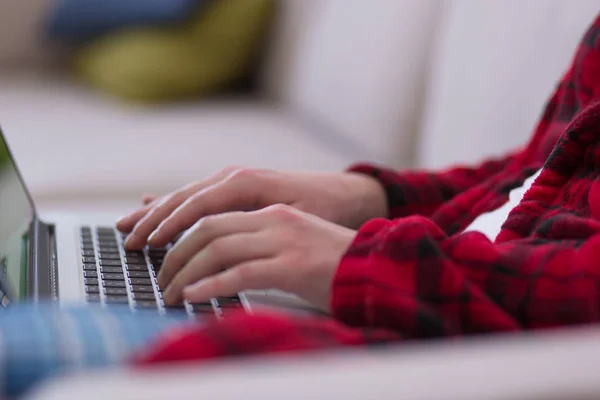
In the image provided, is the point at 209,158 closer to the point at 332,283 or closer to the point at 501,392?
the point at 332,283

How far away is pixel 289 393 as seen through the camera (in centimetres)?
36

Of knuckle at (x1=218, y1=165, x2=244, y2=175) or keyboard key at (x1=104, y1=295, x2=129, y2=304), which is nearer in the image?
keyboard key at (x1=104, y1=295, x2=129, y2=304)

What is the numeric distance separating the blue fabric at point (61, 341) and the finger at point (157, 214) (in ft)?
0.88

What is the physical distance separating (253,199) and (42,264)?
0.66 feet

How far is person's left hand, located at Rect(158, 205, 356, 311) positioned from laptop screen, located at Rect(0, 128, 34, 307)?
0.14m

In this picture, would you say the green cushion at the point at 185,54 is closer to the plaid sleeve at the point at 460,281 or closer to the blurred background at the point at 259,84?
the blurred background at the point at 259,84

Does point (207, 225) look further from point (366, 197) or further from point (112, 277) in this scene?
point (366, 197)

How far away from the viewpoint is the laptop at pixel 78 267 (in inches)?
26.5

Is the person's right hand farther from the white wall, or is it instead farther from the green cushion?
the green cushion

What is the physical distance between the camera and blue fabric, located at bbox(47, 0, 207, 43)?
1.76m

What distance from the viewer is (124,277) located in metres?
0.74

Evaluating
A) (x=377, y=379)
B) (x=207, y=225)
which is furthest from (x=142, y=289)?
(x=377, y=379)

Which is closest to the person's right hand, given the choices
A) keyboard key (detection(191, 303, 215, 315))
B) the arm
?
keyboard key (detection(191, 303, 215, 315))

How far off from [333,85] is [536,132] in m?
0.69
